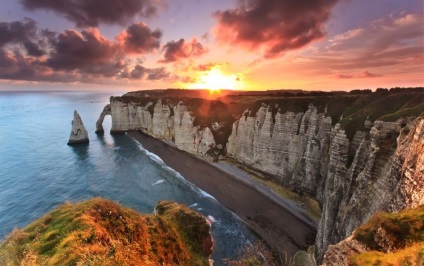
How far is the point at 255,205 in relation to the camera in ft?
139

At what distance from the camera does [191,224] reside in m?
18.3

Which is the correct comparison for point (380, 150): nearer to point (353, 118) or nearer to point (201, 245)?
point (353, 118)

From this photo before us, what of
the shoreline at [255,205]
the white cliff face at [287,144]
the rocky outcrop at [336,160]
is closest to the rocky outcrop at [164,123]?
the shoreline at [255,205]

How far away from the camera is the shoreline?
34.0 metres

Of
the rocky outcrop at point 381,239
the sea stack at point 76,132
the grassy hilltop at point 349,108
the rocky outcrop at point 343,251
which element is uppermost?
the grassy hilltop at point 349,108

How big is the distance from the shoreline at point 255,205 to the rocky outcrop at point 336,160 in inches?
170

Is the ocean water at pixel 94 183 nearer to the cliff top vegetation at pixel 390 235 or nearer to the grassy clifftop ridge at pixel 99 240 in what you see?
the grassy clifftop ridge at pixel 99 240

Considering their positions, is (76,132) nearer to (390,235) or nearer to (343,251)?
(343,251)

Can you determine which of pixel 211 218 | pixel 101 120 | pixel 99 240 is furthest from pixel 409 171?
pixel 101 120

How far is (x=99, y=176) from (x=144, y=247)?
160 feet

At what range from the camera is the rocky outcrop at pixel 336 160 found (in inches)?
705

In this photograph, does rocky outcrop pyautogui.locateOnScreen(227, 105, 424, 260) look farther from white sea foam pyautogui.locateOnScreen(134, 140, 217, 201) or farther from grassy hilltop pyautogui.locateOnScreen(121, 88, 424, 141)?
white sea foam pyautogui.locateOnScreen(134, 140, 217, 201)

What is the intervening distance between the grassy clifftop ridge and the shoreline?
68.1ft

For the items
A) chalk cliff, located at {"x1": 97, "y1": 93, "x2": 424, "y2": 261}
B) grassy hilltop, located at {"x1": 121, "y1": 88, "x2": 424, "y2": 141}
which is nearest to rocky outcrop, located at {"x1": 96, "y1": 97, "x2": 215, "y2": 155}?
chalk cliff, located at {"x1": 97, "y1": 93, "x2": 424, "y2": 261}
